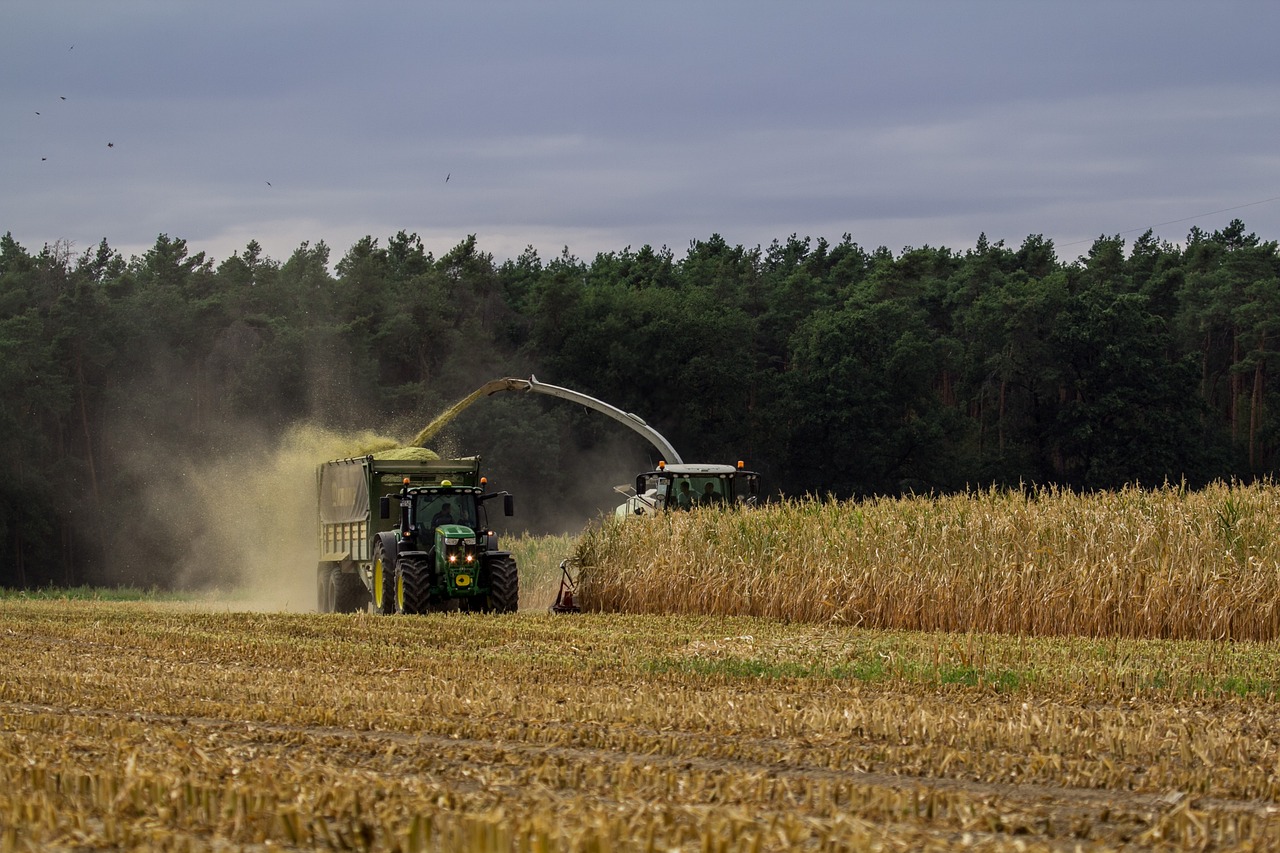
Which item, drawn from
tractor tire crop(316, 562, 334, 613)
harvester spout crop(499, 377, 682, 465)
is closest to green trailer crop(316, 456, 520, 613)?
tractor tire crop(316, 562, 334, 613)

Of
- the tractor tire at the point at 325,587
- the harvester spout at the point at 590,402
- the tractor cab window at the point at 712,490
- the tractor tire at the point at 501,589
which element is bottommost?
the tractor tire at the point at 325,587

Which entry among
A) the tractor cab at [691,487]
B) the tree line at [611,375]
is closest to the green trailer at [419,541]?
the tractor cab at [691,487]

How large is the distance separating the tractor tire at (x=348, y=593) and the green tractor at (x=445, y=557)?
3204 millimetres

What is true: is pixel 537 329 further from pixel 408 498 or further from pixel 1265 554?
pixel 1265 554

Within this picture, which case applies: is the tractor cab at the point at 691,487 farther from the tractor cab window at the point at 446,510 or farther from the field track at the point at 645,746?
the field track at the point at 645,746

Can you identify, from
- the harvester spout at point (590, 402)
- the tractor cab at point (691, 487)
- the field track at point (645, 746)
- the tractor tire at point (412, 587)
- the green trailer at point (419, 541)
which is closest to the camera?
the field track at point (645, 746)

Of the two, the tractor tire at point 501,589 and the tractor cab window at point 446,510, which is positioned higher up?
the tractor cab window at point 446,510

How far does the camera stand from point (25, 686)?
430 inches

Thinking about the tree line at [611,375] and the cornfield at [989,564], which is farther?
the tree line at [611,375]

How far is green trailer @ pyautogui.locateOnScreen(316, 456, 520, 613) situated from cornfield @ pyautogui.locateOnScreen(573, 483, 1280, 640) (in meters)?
2.21

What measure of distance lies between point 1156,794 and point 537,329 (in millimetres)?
59455

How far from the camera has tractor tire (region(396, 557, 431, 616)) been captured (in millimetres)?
19203

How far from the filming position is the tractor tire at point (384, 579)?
65.9 feet

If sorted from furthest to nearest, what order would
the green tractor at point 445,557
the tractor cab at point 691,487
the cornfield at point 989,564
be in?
the tractor cab at point 691,487, the green tractor at point 445,557, the cornfield at point 989,564
